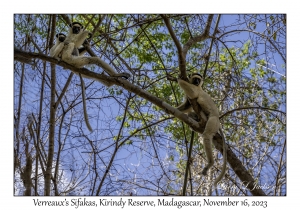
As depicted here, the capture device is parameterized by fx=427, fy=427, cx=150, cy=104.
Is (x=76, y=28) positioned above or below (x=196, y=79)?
above

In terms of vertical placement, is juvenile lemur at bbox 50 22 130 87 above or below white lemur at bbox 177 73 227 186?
above

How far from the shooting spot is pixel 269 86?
28.1 ft

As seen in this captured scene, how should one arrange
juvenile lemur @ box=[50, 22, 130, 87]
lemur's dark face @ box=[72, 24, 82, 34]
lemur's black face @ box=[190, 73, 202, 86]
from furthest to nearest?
lemur's dark face @ box=[72, 24, 82, 34], lemur's black face @ box=[190, 73, 202, 86], juvenile lemur @ box=[50, 22, 130, 87]

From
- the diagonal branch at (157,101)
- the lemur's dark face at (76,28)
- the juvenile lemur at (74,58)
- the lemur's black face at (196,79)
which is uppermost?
the lemur's dark face at (76,28)

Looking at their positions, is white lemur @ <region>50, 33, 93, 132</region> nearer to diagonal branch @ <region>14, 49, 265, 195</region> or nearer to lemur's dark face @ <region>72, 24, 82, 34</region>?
lemur's dark face @ <region>72, 24, 82, 34</region>

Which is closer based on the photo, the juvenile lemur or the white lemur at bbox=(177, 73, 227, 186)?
the white lemur at bbox=(177, 73, 227, 186)

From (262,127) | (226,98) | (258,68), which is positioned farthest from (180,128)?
(258,68)

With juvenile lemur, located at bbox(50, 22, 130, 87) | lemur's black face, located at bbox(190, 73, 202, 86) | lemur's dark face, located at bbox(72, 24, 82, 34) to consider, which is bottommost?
lemur's black face, located at bbox(190, 73, 202, 86)

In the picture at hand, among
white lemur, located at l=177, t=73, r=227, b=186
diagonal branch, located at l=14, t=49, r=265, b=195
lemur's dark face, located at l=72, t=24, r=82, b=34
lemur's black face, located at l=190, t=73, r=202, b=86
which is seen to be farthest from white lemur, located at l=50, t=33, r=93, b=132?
lemur's black face, located at l=190, t=73, r=202, b=86

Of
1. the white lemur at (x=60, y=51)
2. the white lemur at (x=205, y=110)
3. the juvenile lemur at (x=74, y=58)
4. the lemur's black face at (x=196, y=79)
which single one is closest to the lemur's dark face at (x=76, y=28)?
the juvenile lemur at (x=74, y=58)

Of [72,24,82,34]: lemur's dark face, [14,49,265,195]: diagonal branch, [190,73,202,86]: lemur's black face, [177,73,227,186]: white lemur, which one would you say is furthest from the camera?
Result: [72,24,82,34]: lemur's dark face

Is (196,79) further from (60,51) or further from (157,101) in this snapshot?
(60,51)

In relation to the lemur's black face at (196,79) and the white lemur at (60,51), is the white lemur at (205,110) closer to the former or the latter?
the lemur's black face at (196,79)

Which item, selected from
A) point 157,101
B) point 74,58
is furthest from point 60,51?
point 157,101
